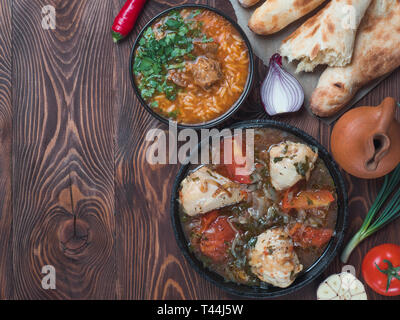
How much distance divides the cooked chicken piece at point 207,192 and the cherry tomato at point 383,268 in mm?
1018

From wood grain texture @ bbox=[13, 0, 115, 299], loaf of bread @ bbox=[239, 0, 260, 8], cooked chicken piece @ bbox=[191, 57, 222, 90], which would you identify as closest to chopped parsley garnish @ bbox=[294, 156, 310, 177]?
cooked chicken piece @ bbox=[191, 57, 222, 90]

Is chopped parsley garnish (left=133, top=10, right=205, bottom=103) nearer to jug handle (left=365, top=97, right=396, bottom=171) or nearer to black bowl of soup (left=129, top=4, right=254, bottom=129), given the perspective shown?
black bowl of soup (left=129, top=4, right=254, bottom=129)

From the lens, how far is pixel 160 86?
2793 millimetres

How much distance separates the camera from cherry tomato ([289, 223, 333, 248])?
2.69m

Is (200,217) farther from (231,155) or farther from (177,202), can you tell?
(231,155)

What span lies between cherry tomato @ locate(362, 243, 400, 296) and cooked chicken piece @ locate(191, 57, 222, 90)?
1602 mm

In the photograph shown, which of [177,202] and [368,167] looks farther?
[177,202]

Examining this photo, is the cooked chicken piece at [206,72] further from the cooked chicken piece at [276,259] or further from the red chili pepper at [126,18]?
the cooked chicken piece at [276,259]

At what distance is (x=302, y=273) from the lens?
2734 millimetres

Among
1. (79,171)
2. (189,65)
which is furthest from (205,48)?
(79,171)

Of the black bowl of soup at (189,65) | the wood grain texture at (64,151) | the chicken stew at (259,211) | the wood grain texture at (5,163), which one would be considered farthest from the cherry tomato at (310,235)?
the wood grain texture at (5,163)

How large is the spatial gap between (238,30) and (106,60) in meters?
1.01
